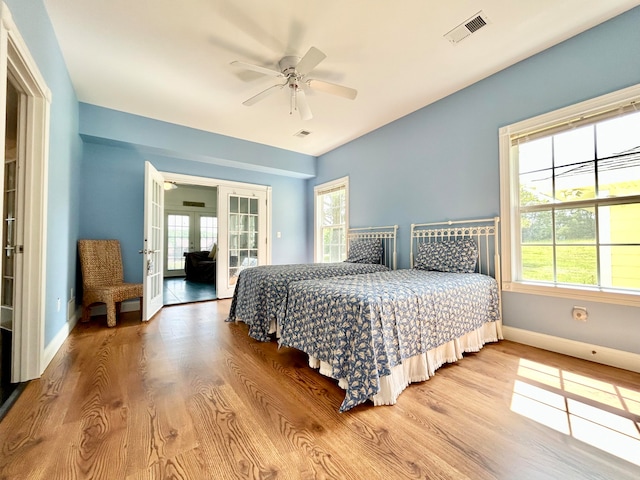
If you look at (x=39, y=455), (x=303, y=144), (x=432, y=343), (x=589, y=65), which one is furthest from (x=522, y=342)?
(x=303, y=144)

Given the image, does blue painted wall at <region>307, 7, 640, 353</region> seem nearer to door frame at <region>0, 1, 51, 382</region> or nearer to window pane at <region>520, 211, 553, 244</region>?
window pane at <region>520, 211, 553, 244</region>

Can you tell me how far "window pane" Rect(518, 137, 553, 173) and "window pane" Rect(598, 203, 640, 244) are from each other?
62 cm

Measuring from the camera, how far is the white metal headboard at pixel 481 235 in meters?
2.81

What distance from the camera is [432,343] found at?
2021 mm

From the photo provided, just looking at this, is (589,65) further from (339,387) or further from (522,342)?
(339,387)

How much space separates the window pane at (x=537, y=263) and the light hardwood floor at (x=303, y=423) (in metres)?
0.75

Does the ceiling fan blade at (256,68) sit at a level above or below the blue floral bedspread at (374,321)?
above

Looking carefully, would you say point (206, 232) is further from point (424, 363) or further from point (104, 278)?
point (424, 363)

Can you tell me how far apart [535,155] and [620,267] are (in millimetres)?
1192

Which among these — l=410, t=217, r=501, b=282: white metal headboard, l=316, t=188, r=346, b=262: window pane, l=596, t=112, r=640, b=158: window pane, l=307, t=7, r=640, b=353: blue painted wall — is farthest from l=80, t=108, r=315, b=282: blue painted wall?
l=596, t=112, r=640, b=158: window pane

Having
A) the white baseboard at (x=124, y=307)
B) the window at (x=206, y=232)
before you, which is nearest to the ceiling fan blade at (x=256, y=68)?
the white baseboard at (x=124, y=307)

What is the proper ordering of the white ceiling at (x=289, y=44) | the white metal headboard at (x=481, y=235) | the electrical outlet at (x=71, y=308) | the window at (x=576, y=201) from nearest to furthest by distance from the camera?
1. the white ceiling at (x=289, y=44)
2. the window at (x=576, y=201)
3. the white metal headboard at (x=481, y=235)
4. the electrical outlet at (x=71, y=308)

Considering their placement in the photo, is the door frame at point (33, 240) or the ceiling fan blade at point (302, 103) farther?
the ceiling fan blade at point (302, 103)

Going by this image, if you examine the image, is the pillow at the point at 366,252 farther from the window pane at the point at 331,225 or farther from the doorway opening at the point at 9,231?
the doorway opening at the point at 9,231
